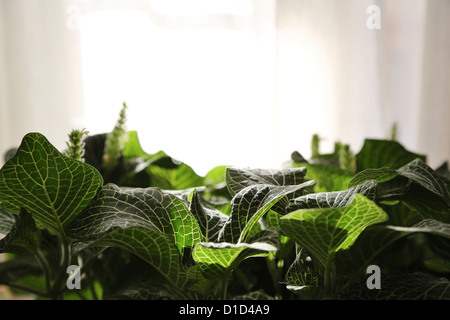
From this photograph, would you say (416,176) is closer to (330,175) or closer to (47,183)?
(330,175)

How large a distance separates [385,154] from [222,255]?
32cm

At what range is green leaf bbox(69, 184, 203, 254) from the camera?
36 cm

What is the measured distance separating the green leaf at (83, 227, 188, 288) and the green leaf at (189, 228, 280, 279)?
0.9 inches

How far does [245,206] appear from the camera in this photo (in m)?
0.35

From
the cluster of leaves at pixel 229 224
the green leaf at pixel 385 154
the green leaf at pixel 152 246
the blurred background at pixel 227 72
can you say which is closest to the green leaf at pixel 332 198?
the cluster of leaves at pixel 229 224

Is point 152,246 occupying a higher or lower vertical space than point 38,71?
lower

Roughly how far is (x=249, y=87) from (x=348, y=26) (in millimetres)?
430

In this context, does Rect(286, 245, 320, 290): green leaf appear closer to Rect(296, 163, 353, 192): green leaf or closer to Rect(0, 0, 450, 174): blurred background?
Rect(296, 163, 353, 192): green leaf

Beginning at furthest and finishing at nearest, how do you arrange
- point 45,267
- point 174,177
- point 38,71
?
point 38,71 < point 174,177 < point 45,267

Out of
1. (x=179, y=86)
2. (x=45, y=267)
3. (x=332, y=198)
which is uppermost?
(x=179, y=86)

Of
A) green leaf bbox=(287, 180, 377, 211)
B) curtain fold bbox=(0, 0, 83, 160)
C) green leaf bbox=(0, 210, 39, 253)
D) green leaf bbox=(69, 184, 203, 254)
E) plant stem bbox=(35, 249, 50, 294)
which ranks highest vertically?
curtain fold bbox=(0, 0, 83, 160)

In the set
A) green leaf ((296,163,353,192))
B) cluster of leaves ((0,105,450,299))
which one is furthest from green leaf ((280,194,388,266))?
green leaf ((296,163,353,192))

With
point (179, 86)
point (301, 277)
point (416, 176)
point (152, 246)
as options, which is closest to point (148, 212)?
point (152, 246)

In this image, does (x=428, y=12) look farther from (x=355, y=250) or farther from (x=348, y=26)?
(x=355, y=250)
